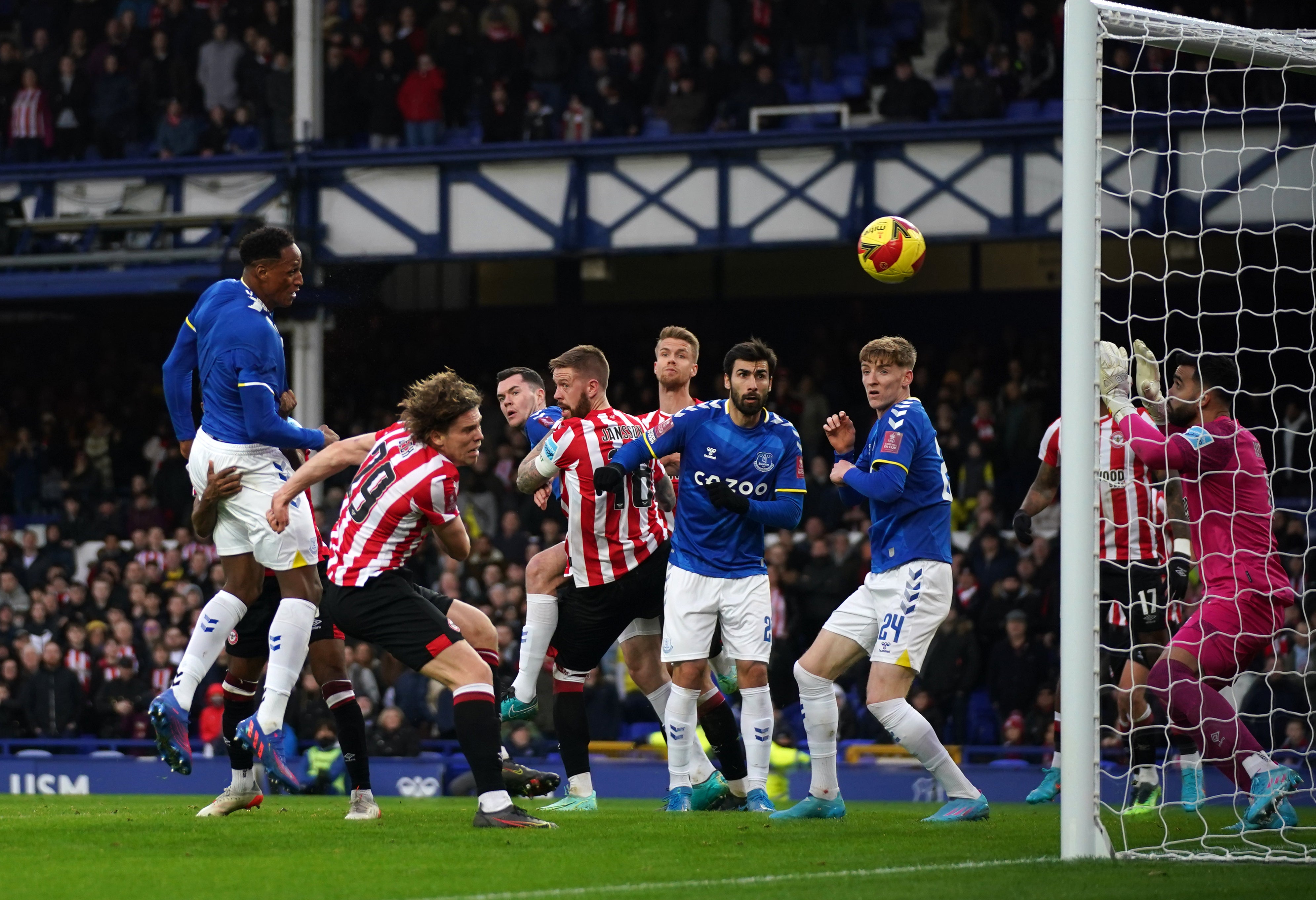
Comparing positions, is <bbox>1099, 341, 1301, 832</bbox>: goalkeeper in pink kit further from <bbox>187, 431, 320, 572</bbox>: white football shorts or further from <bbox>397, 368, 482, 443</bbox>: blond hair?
<bbox>187, 431, 320, 572</bbox>: white football shorts

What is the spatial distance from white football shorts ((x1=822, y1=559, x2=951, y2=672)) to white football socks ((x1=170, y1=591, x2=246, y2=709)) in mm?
3049

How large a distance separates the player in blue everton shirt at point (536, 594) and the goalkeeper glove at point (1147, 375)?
10.9ft

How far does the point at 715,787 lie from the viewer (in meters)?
9.57

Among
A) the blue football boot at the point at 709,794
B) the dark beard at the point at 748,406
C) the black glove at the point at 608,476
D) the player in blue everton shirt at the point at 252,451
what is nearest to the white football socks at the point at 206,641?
the player in blue everton shirt at the point at 252,451

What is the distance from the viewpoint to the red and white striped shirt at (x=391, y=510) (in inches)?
314

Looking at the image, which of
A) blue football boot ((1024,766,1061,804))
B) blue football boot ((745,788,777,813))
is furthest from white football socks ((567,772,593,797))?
Result: blue football boot ((1024,766,1061,804))

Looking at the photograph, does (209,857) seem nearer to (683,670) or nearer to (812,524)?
(683,670)

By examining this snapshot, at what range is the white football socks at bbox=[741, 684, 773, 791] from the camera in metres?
9.18

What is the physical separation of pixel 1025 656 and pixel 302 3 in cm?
1198

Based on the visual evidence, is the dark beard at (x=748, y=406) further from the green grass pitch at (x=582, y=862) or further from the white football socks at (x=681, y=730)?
the green grass pitch at (x=582, y=862)

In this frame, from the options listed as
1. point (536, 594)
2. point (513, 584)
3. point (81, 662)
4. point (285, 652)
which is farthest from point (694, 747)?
point (81, 662)

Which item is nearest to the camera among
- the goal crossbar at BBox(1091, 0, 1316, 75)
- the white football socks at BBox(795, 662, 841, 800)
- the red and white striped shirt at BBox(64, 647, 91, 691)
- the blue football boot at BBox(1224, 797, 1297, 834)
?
the goal crossbar at BBox(1091, 0, 1316, 75)

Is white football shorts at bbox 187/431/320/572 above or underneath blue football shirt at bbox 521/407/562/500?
underneath

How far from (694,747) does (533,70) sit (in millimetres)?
14013
